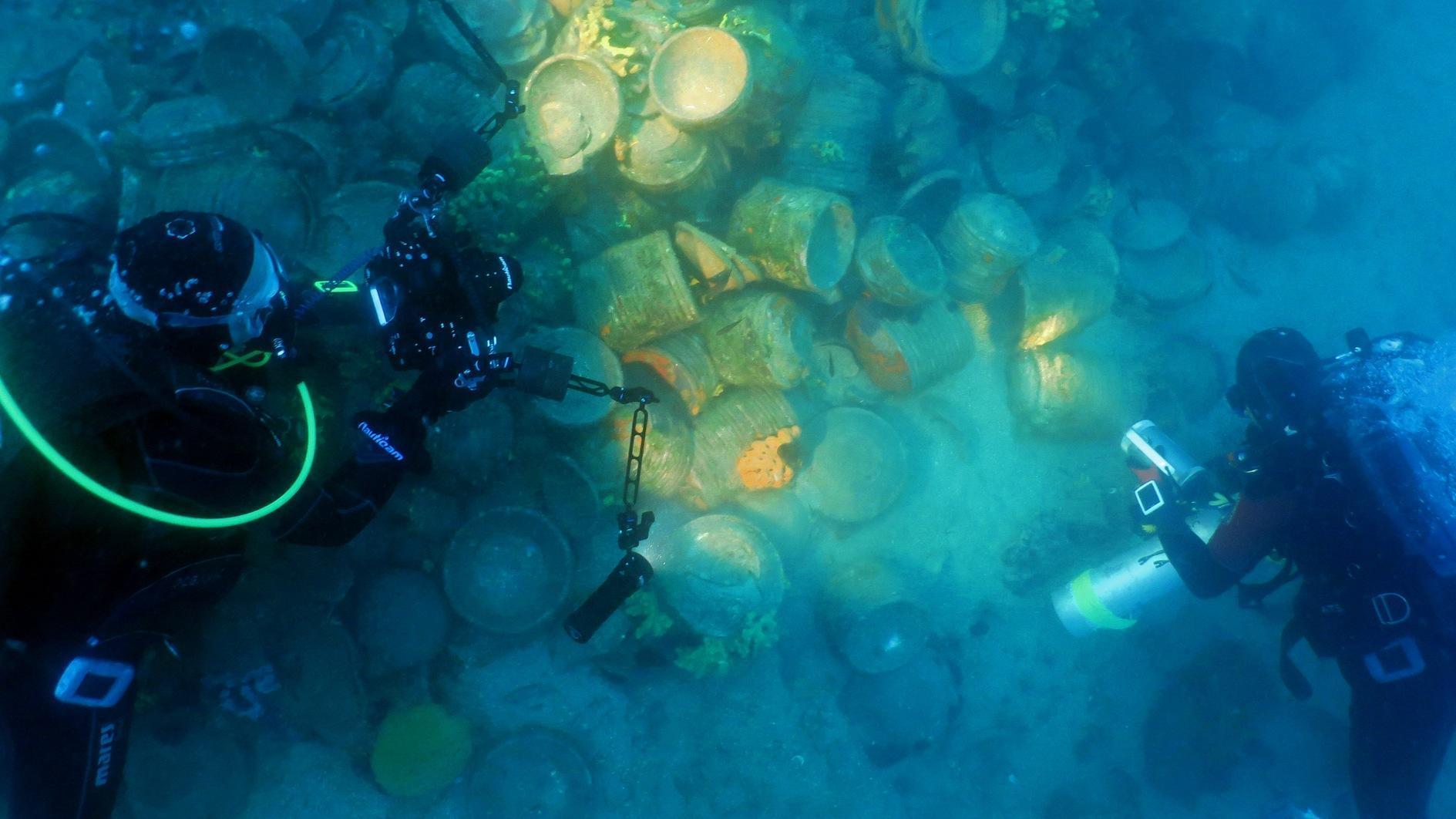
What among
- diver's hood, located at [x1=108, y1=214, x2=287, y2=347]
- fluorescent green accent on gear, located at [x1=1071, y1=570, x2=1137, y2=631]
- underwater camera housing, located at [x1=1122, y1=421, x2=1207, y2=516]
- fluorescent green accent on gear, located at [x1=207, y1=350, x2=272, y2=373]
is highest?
diver's hood, located at [x1=108, y1=214, x2=287, y2=347]

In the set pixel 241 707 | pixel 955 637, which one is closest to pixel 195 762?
pixel 241 707

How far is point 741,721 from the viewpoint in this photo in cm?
611

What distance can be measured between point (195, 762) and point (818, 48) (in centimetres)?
738

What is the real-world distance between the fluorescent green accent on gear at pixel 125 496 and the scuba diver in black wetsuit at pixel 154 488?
92mm

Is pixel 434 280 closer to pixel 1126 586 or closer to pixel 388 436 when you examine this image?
pixel 388 436

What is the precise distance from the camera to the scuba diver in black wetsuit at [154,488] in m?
2.56

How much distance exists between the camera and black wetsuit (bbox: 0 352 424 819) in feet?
8.77

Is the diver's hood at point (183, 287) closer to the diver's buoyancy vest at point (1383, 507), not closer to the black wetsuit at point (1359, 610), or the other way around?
the black wetsuit at point (1359, 610)

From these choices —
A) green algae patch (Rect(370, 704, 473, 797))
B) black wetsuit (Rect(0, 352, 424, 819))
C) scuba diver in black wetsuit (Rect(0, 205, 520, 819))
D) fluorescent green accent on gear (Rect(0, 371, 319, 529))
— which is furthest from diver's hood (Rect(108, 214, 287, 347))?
green algae patch (Rect(370, 704, 473, 797))

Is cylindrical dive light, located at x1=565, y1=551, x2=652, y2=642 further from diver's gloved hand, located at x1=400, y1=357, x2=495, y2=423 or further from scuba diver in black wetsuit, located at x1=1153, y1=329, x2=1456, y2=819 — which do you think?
scuba diver in black wetsuit, located at x1=1153, y1=329, x2=1456, y2=819

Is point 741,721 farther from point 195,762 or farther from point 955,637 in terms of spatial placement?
point 195,762

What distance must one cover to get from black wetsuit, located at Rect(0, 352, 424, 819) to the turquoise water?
49 millimetres

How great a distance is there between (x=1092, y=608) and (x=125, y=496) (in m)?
6.89

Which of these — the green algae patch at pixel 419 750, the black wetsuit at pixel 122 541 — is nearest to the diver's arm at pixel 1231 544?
the black wetsuit at pixel 122 541
